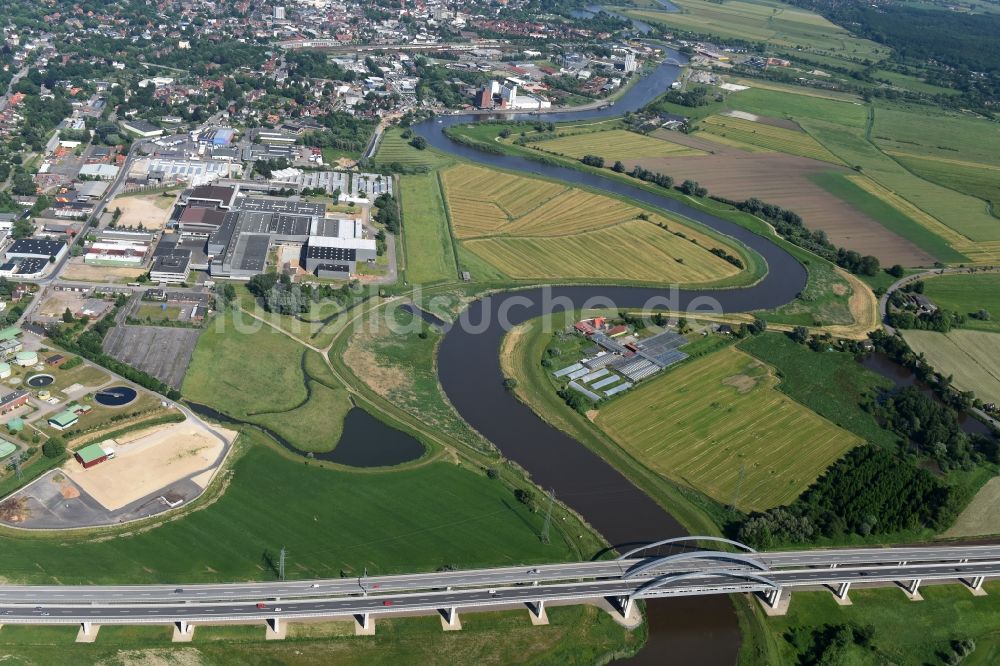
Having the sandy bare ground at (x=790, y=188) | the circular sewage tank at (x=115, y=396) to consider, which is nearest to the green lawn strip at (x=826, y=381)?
the sandy bare ground at (x=790, y=188)

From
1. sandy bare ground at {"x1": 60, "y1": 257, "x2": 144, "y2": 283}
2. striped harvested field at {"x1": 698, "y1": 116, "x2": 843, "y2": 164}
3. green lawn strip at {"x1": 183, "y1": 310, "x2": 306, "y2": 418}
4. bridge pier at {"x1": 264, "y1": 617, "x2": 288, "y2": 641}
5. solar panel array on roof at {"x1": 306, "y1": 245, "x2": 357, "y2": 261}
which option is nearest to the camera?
bridge pier at {"x1": 264, "y1": 617, "x2": 288, "y2": 641}

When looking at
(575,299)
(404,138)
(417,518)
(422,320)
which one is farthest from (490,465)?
(404,138)

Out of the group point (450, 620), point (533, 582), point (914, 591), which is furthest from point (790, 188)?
point (450, 620)

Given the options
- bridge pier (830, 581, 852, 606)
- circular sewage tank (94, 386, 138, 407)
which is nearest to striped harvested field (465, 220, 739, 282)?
circular sewage tank (94, 386, 138, 407)

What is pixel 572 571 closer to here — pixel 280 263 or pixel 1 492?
pixel 1 492

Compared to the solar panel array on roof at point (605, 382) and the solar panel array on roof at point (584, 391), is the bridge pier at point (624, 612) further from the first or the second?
the solar panel array on roof at point (605, 382)

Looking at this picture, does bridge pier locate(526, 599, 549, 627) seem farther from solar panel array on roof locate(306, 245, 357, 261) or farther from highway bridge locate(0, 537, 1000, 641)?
solar panel array on roof locate(306, 245, 357, 261)
